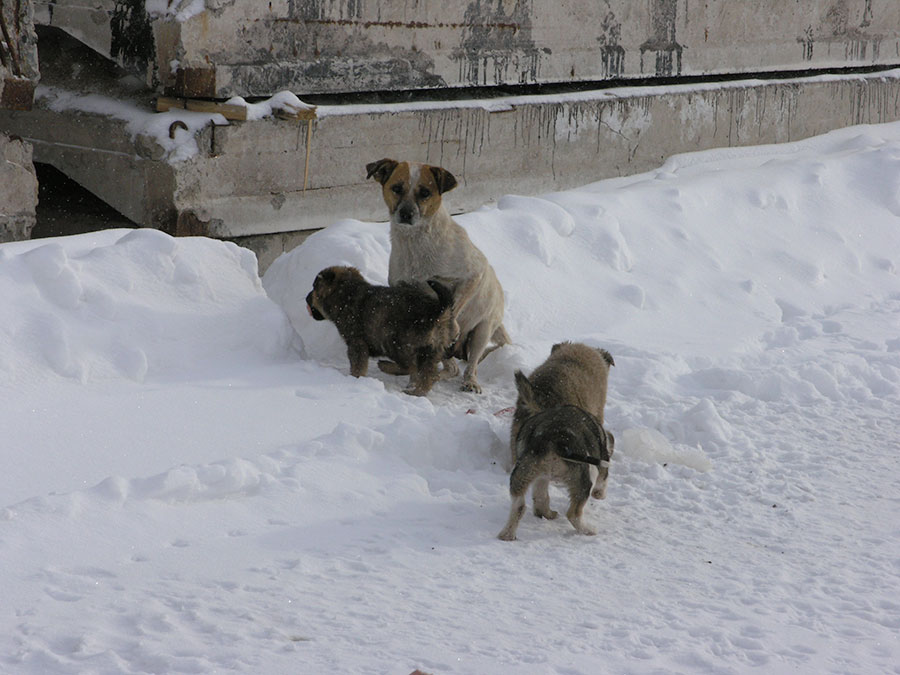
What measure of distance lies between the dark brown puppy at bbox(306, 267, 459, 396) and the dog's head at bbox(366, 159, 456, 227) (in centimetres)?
49

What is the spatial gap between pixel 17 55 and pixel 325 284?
276cm

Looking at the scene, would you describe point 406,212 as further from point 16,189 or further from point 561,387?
point 16,189

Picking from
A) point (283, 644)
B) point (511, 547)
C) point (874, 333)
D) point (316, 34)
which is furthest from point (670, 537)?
point (316, 34)

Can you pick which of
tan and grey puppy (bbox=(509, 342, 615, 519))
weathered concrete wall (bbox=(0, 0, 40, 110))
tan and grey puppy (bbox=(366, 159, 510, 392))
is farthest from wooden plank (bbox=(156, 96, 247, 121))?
tan and grey puppy (bbox=(509, 342, 615, 519))

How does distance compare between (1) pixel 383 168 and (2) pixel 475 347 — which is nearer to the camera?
(1) pixel 383 168

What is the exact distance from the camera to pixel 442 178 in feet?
23.0

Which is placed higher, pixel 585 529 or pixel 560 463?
pixel 560 463

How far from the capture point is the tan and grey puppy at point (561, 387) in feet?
17.4

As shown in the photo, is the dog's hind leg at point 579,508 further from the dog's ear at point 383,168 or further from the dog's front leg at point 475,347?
the dog's ear at point 383,168

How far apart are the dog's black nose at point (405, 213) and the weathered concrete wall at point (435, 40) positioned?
2149mm

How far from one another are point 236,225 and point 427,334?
8.67 feet

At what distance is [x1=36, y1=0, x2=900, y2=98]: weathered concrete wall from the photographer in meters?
8.12

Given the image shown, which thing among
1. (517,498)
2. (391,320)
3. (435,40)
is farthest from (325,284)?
(435,40)

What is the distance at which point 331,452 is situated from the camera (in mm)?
5254
